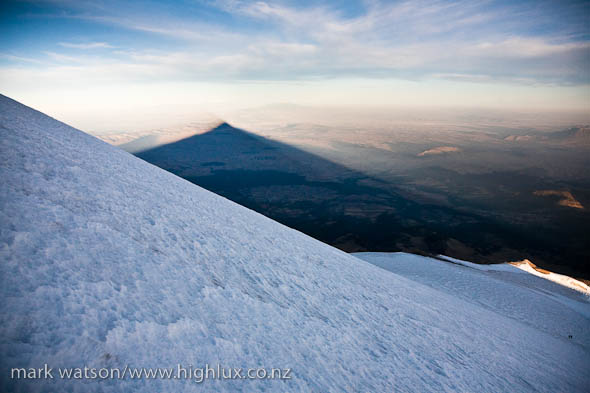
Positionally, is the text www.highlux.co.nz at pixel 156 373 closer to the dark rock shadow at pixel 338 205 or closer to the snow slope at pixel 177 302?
the snow slope at pixel 177 302

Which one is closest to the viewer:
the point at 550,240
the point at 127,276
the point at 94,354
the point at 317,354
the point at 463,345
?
the point at 94,354

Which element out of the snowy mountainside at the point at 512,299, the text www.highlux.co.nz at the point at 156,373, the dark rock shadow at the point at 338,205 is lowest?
the dark rock shadow at the point at 338,205

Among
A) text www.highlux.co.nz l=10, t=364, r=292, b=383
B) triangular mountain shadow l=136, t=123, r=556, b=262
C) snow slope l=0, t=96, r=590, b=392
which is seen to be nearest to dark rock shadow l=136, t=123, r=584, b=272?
triangular mountain shadow l=136, t=123, r=556, b=262

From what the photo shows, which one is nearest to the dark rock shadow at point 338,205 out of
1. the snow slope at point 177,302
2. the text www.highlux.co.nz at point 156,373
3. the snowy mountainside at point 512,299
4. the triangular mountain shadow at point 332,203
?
the triangular mountain shadow at point 332,203

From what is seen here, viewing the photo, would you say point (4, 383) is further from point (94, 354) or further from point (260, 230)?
point (260, 230)

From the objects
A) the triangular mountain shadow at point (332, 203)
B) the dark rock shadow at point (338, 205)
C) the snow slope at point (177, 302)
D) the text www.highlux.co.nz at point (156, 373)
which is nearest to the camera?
the text www.highlux.co.nz at point (156, 373)

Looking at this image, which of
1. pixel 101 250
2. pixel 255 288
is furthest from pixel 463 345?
pixel 101 250

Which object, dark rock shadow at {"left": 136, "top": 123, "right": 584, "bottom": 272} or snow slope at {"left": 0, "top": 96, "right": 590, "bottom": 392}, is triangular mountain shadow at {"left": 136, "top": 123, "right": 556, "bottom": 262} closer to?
dark rock shadow at {"left": 136, "top": 123, "right": 584, "bottom": 272}
